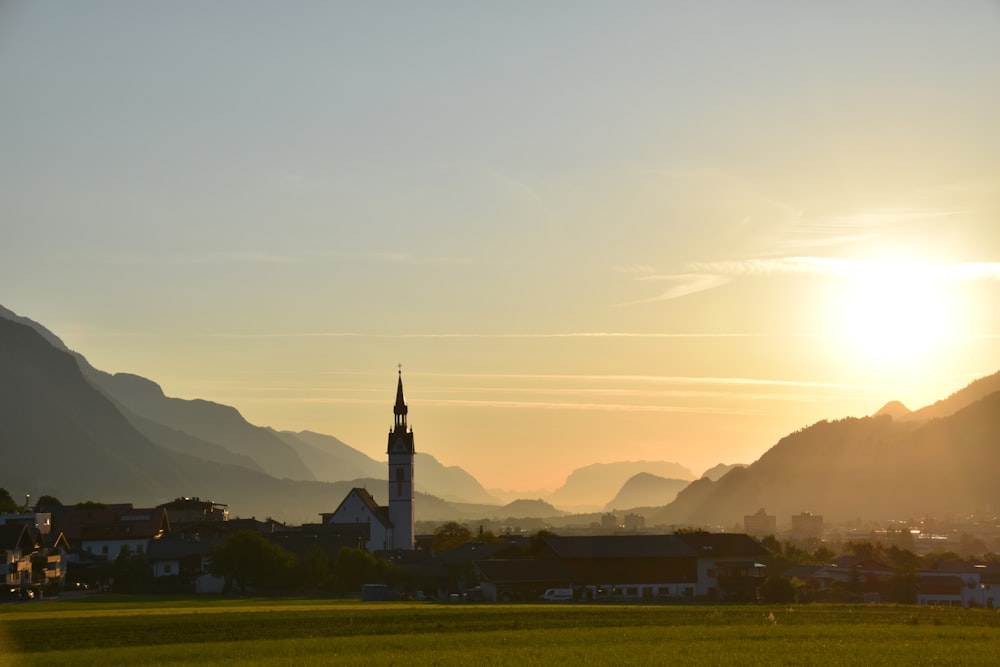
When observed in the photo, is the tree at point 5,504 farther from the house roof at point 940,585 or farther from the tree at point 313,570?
the house roof at point 940,585

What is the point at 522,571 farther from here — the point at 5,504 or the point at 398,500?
the point at 5,504

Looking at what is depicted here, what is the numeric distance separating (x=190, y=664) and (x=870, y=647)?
25.4 metres

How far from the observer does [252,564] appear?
350 feet

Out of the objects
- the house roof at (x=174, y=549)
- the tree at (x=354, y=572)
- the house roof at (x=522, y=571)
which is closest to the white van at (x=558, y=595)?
the house roof at (x=522, y=571)

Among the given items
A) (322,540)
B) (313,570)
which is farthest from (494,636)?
(322,540)

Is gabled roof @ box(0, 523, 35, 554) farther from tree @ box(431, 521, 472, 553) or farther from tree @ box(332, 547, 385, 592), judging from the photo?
tree @ box(431, 521, 472, 553)

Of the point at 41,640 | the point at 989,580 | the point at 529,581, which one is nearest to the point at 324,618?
the point at 41,640

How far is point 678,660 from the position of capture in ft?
138

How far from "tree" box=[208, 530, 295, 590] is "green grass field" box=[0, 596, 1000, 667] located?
3095 cm

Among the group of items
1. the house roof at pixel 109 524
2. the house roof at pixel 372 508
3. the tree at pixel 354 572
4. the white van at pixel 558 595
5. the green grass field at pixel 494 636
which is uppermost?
the house roof at pixel 372 508

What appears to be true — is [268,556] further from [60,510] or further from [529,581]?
[60,510]

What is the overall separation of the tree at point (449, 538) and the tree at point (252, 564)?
49.9 meters

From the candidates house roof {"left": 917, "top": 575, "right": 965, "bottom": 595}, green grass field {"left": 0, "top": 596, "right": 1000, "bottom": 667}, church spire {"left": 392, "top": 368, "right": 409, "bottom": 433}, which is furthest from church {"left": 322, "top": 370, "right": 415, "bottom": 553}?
green grass field {"left": 0, "top": 596, "right": 1000, "bottom": 667}

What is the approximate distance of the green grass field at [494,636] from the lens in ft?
143
